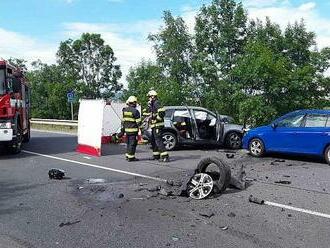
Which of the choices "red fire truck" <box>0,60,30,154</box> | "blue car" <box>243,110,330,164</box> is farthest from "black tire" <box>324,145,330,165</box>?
"red fire truck" <box>0,60,30,154</box>

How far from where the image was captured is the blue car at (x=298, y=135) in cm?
1225

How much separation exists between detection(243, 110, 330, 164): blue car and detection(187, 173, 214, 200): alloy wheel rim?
5143 millimetres

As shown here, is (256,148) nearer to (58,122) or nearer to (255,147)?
(255,147)

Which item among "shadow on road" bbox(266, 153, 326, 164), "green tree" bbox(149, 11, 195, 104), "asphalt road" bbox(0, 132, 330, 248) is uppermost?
"green tree" bbox(149, 11, 195, 104)

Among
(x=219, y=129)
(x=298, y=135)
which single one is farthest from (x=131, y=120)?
(x=298, y=135)

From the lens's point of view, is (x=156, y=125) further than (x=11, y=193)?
Yes

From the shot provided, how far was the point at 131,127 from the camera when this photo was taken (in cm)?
1296

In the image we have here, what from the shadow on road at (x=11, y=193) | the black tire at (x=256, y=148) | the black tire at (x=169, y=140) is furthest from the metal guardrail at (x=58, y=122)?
the shadow on road at (x=11, y=193)

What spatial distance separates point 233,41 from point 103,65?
1393 inches

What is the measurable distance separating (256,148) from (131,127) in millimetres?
3600

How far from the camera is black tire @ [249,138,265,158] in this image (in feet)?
44.8

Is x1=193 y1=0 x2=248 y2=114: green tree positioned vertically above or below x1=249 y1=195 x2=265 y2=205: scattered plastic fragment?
above

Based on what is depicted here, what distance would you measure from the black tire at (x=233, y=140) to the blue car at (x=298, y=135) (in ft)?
7.86

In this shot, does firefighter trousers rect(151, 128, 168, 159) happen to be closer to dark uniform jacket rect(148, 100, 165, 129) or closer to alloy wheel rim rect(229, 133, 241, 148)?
dark uniform jacket rect(148, 100, 165, 129)
